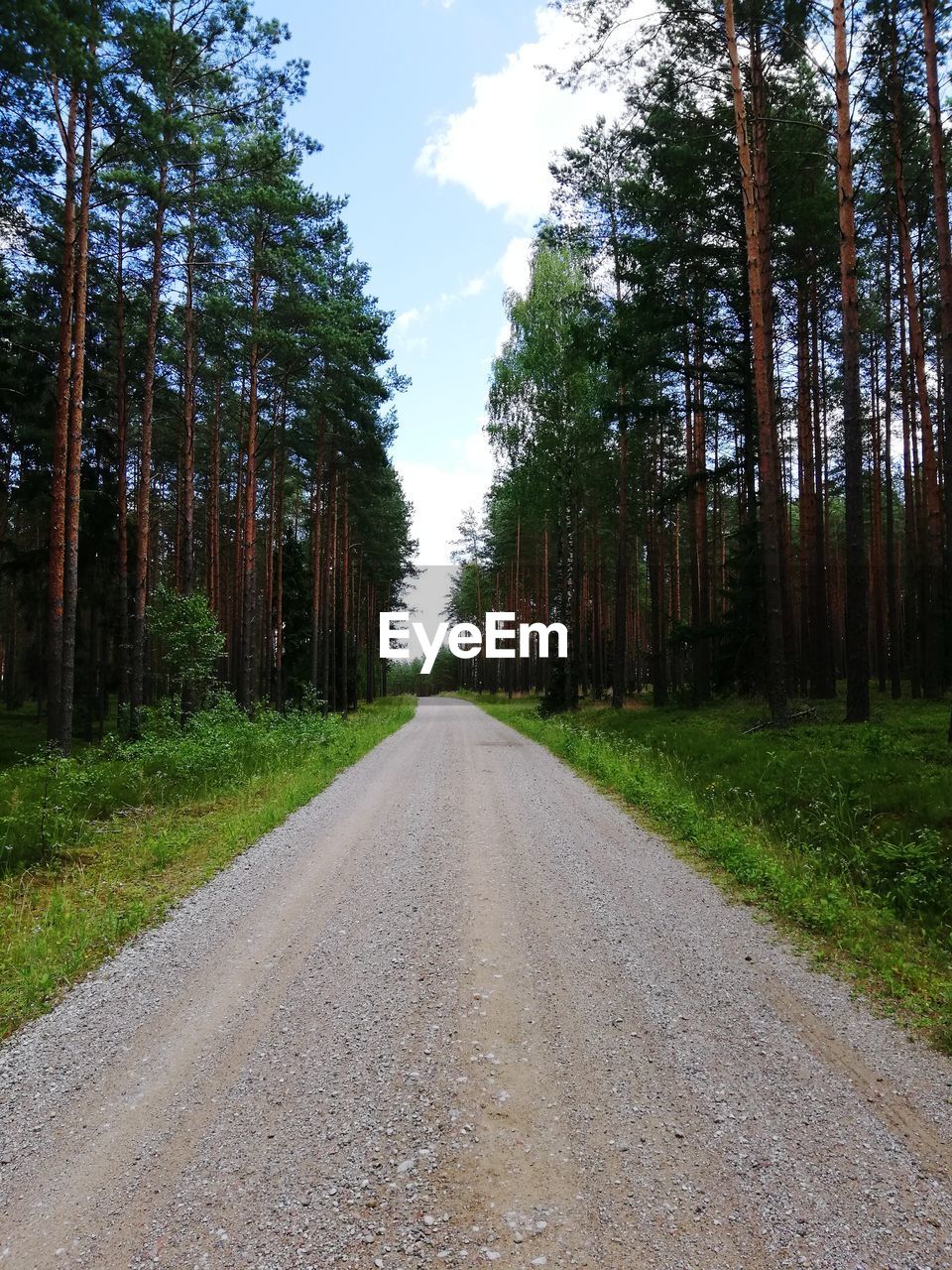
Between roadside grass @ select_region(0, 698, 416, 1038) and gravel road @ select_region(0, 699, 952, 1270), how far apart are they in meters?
0.42

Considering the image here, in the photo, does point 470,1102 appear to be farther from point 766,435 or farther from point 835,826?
point 766,435

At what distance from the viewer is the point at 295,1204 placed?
228 centimetres

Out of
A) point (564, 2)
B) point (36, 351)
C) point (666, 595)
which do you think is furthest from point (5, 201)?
point (666, 595)

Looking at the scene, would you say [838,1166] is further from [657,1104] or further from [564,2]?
[564,2]

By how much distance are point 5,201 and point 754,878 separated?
1510 cm

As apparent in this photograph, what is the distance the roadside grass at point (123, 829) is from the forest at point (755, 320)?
9185 millimetres

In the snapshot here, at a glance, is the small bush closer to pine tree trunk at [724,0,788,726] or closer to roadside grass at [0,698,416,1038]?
roadside grass at [0,698,416,1038]

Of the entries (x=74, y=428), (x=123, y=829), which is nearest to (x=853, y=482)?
(x=123, y=829)

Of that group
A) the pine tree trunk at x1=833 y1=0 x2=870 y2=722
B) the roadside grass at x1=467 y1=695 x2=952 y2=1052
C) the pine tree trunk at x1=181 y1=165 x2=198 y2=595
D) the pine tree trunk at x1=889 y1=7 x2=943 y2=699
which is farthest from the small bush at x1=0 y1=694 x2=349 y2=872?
the pine tree trunk at x1=889 y1=7 x2=943 y2=699

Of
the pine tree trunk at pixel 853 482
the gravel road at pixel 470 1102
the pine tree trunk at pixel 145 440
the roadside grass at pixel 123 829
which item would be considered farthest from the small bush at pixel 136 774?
the pine tree trunk at pixel 853 482

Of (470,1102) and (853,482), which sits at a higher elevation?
(853,482)

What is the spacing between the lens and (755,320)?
12258 millimetres

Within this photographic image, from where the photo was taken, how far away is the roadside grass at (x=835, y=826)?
14.0 ft

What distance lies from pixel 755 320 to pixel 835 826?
31.9 ft
